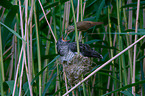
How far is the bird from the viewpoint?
0.76 metres

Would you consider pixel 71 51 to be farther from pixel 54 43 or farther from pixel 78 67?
pixel 54 43

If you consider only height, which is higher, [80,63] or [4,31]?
[4,31]

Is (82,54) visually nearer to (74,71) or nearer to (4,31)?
(74,71)

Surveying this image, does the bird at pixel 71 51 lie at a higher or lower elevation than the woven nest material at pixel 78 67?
higher

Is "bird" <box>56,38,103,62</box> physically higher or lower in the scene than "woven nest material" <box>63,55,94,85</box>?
higher

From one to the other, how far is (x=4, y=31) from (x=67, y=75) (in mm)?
390

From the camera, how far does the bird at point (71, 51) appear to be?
0.76 metres

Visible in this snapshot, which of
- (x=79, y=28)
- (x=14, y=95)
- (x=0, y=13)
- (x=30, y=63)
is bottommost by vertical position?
(x=14, y=95)

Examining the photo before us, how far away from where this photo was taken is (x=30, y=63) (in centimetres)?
78

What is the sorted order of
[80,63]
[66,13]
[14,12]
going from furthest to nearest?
[66,13], [14,12], [80,63]

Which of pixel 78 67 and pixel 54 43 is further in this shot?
pixel 54 43

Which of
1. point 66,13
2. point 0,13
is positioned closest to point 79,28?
point 66,13

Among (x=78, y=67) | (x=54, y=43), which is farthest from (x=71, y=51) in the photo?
(x=54, y=43)

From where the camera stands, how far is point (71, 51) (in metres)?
0.79
